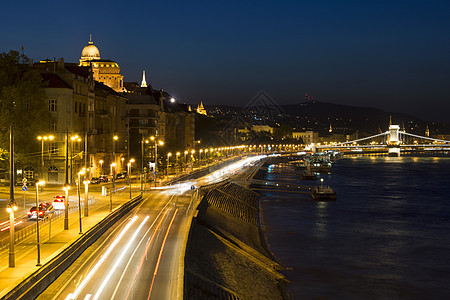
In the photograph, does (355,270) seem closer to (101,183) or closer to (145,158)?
(101,183)

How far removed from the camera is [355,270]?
42.3 metres

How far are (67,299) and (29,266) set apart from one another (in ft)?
12.1

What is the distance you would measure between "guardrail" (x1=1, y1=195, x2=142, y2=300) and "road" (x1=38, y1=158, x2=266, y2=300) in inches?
12.5

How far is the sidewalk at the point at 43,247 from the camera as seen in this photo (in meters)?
24.1

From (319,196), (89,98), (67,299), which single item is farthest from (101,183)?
(67,299)

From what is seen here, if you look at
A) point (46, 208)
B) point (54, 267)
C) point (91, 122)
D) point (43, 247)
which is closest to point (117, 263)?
point (54, 267)

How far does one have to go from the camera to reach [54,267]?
26188 mm

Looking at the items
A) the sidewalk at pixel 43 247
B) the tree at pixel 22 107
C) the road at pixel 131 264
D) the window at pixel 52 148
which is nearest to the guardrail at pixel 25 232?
the sidewalk at pixel 43 247

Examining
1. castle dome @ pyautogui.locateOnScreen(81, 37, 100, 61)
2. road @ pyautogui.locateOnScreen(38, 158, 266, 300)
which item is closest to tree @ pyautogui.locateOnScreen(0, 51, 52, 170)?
road @ pyautogui.locateOnScreen(38, 158, 266, 300)

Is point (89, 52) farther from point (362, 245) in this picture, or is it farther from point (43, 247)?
point (43, 247)

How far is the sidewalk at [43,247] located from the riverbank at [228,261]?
275 inches

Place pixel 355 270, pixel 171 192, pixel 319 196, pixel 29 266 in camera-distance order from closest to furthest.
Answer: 1. pixel 29 266
2. pixel 355 270
3. pixel 171 192
4. pixel 319 196

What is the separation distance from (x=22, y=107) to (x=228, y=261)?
31920 millimetres

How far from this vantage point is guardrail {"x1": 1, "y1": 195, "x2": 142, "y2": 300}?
22.1 metres
